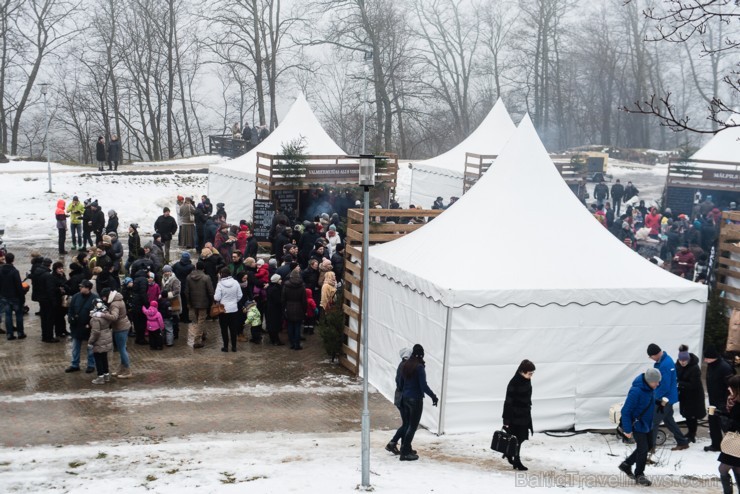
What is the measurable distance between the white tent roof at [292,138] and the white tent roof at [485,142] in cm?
436

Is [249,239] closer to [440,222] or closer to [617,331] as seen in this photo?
[440,222]

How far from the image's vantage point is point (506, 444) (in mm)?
10047

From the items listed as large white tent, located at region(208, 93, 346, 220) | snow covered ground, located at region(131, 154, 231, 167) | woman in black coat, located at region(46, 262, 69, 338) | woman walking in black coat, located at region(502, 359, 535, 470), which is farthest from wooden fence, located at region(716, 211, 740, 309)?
snow covered ground, located at region(131, 154, 231, 167)

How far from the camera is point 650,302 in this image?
1218 centimetres

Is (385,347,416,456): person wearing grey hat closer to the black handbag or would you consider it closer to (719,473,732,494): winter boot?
the black handbag

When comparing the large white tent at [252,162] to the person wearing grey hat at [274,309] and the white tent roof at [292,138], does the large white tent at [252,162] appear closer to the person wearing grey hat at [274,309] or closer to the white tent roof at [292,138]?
the white tent roof at [292,138]

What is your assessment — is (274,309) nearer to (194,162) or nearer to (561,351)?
(561,351)

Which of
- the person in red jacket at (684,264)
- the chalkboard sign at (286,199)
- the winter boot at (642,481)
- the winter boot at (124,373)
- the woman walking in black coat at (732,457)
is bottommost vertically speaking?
the winter boot at (642,481)

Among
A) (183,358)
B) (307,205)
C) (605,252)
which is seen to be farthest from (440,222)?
(307,205)

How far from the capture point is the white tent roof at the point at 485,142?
30922 mm

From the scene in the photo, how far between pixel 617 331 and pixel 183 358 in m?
7.16

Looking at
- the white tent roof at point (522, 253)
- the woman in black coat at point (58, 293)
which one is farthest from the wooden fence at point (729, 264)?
the woman in black coat at point (58, 293)

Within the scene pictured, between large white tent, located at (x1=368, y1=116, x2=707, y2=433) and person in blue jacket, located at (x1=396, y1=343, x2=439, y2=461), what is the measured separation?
4.60ft

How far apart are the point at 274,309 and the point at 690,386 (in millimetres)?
7380
